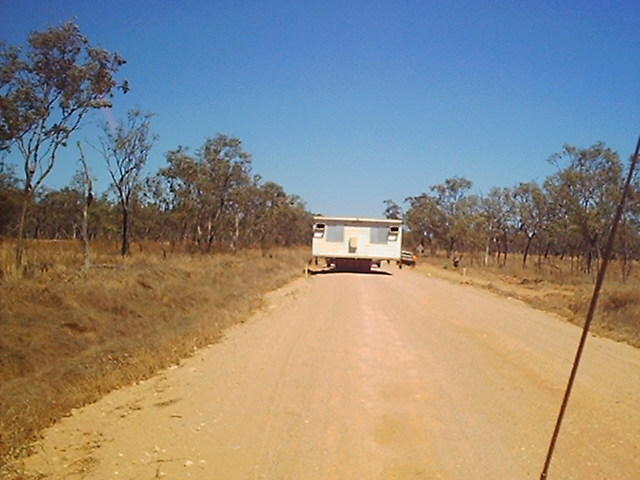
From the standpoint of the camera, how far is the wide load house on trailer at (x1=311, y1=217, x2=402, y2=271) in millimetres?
32688

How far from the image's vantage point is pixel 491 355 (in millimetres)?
9797

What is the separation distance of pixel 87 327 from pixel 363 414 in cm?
1015

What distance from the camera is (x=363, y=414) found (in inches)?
253

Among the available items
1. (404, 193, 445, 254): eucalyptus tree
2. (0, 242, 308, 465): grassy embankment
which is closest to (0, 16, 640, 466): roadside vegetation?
(0, 242, 308, 465): grassy embankment

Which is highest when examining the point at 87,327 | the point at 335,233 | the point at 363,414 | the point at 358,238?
the point at 335,233

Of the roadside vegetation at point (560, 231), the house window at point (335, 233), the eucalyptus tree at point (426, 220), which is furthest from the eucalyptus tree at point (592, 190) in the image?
the eucalyptus tree at point (426, 220)

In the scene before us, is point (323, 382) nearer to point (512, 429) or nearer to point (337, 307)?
point (512, 429)

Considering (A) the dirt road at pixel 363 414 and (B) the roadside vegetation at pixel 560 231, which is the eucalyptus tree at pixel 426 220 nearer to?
(B) the roadside vegetation at pixel 560 231

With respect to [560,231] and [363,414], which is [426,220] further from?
[363,414]

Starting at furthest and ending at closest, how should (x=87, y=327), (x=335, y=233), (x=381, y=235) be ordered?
(x=335, y=233)
(x=381, y=235)
(x=87, y=327)

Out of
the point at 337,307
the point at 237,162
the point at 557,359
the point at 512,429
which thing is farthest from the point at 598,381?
the point at 237,162

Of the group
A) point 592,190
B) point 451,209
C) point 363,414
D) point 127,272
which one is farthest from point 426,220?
point 363,414

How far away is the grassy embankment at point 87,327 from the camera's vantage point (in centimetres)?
827

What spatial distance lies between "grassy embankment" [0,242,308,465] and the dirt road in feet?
2.02
